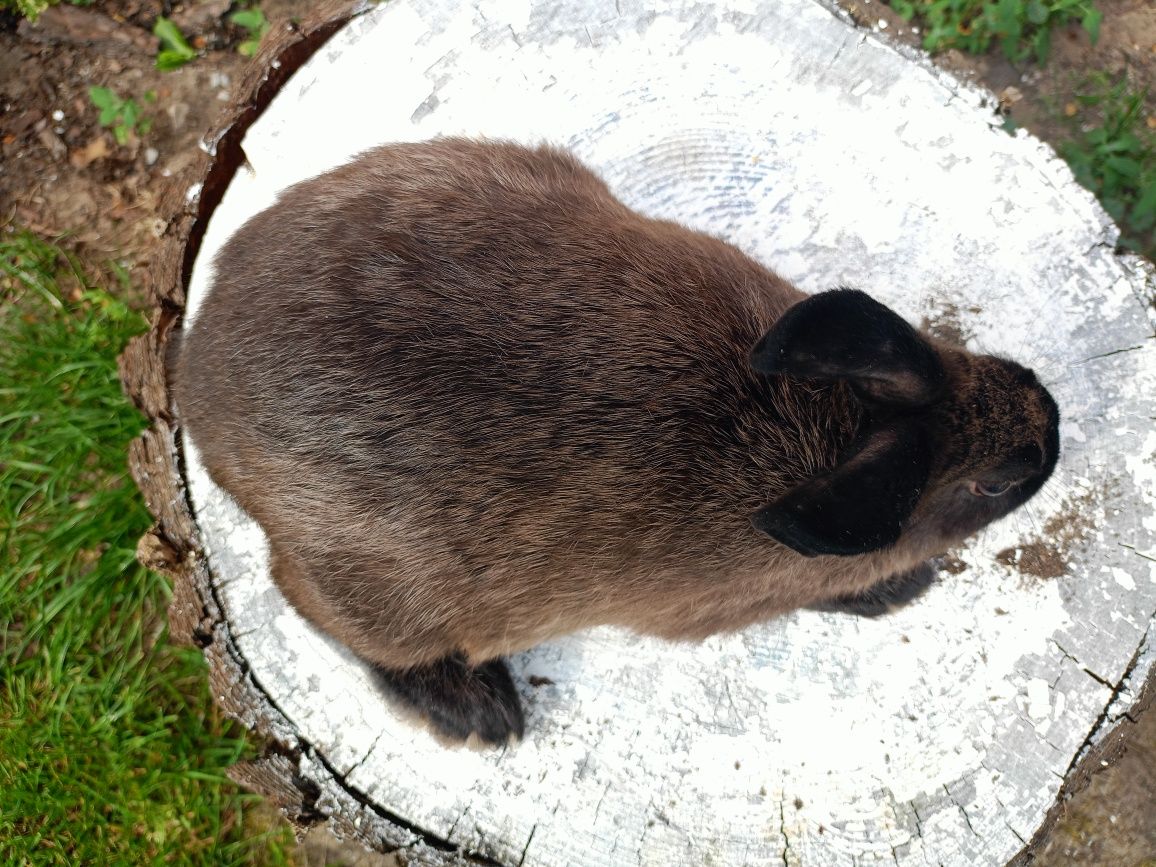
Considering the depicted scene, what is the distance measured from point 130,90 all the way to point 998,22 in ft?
14.6

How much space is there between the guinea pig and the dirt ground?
2.15 meters

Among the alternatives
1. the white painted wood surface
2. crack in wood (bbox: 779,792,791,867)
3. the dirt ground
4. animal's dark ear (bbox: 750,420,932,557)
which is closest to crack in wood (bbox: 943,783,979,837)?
the white painted wood surface

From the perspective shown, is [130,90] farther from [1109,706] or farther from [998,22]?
[1109,706]

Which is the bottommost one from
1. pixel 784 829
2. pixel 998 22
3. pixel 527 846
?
pixel 527 846

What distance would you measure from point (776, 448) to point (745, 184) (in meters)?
1.15

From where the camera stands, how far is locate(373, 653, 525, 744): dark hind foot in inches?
121

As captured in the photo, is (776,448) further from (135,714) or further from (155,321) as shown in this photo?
(135,714)

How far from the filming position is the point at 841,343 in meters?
2.20

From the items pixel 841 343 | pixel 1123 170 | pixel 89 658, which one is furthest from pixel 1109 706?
pixel 89 658

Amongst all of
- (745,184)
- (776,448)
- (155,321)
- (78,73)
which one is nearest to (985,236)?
(745,184)

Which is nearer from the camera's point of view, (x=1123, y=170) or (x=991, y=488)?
(x=991, y=488)

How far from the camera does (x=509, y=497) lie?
246cm

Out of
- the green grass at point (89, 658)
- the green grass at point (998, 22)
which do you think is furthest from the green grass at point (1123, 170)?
the green grass at point (89, 658)

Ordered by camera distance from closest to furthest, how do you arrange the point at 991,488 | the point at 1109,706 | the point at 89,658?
the point at 991,488 < the point at 1109,706 < the point at 89,658
